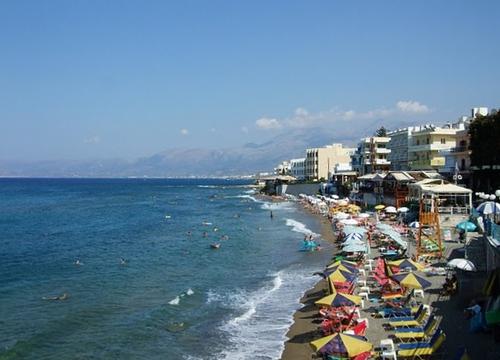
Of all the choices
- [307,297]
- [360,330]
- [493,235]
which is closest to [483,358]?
[360,330]

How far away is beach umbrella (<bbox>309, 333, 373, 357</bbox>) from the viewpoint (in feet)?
55.6

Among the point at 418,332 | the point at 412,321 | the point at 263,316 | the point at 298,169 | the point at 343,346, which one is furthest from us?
the point at 298,169

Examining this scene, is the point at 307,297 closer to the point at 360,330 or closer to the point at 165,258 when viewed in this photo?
the point at 360,330

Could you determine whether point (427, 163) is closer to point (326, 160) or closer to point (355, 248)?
point (355, 248)

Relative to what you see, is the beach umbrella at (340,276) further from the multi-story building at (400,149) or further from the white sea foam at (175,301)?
the multi-story building at (400,149)

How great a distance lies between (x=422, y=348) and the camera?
17.2 m

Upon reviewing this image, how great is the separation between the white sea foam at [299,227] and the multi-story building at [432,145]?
1737 centimetres

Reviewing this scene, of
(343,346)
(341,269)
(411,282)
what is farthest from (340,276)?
(343,346)

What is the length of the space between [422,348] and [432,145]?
5291 cm

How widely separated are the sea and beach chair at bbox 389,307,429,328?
4.23 metres

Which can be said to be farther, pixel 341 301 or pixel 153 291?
pixel 153 291

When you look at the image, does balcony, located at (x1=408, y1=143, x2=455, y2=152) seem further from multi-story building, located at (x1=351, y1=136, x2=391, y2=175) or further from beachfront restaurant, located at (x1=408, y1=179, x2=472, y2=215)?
beachfront restaurant, located at (x1=408, y1=179, x2=472, y2=215)

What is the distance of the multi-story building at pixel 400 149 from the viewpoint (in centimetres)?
7769

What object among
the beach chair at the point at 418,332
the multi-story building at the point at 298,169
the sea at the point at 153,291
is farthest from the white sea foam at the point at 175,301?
the multi-story building at the point at 298,169
